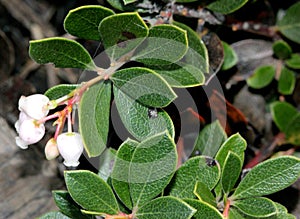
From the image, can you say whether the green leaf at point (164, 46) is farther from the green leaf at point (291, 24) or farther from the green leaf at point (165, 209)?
the green leaf at point (291, 24)

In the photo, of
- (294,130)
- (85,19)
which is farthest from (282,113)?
(85,19)

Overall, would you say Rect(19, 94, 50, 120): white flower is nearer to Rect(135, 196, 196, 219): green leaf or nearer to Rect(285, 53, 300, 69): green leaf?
Rect(135, 196, 196, 219): green leaf

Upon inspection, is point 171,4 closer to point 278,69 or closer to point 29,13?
point 278,69

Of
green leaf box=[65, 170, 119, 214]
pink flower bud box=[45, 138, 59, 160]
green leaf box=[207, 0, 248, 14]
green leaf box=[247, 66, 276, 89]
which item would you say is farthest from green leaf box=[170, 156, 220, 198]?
green leaf box=[247, 66, 276, 89]

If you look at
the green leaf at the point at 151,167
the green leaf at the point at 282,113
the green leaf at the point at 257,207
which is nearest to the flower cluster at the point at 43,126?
the green leaf at the point at 151,167

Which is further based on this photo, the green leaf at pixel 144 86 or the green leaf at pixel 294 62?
the green leaf at pixel 294 62

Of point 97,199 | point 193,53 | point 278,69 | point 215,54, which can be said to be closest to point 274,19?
point 278,69
